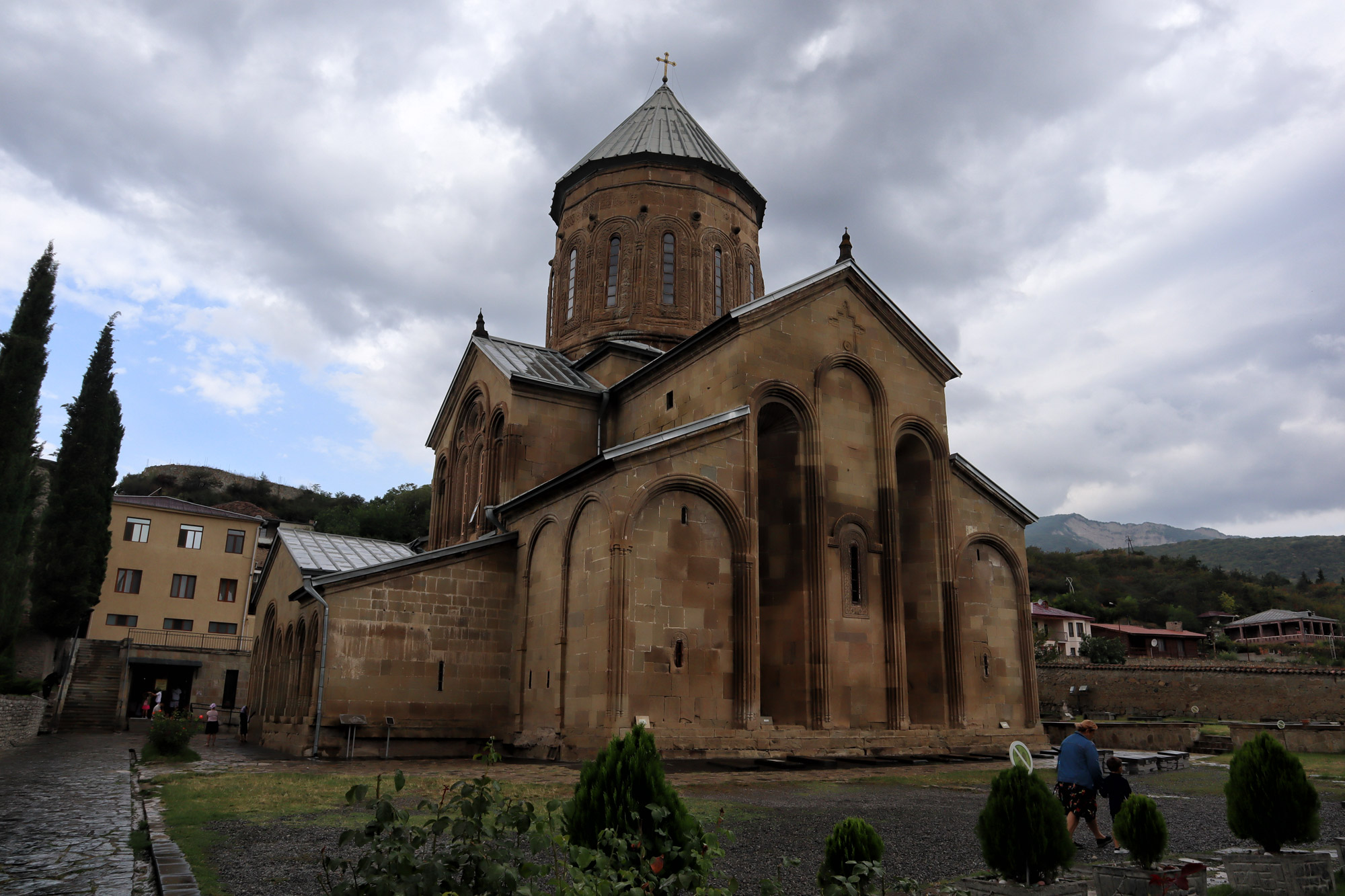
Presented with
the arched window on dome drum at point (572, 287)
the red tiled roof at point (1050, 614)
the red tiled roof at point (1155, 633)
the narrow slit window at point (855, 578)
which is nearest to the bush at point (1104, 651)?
the red tiled roof at point (1050, 614)

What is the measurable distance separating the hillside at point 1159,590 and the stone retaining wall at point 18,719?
59942 millimetres

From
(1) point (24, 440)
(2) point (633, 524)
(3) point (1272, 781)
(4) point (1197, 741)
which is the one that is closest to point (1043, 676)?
(4) point (1197, 741)

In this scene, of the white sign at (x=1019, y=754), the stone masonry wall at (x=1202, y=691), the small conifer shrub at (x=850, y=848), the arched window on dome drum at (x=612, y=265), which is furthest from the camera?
the stone masonry wall at (x=1202, y=691)

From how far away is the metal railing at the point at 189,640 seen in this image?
3344cm

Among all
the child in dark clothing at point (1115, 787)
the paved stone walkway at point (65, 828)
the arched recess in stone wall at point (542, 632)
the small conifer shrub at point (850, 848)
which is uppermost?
the arched recess in stone wall at point (542, 632)

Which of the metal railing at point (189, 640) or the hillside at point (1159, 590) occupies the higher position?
the hillside at point (1159, 590)

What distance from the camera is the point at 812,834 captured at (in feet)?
22.6

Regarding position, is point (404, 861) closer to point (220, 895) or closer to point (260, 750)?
point (220, 895)

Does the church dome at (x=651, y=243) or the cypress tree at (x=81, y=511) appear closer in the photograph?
the church dome at (x=651, y=243)

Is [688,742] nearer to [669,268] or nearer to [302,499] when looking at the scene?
[669,268]

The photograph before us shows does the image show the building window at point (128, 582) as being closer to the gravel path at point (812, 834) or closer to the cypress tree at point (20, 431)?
the cypress tree at point (20, 431)

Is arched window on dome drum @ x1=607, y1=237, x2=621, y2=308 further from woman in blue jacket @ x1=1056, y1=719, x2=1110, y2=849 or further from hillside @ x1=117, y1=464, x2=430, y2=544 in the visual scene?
hillside @ x1=117, y1=464, x2=430, y2=544

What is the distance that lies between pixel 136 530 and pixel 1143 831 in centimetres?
3847

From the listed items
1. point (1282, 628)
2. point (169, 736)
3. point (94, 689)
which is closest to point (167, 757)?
point (169, 736)
